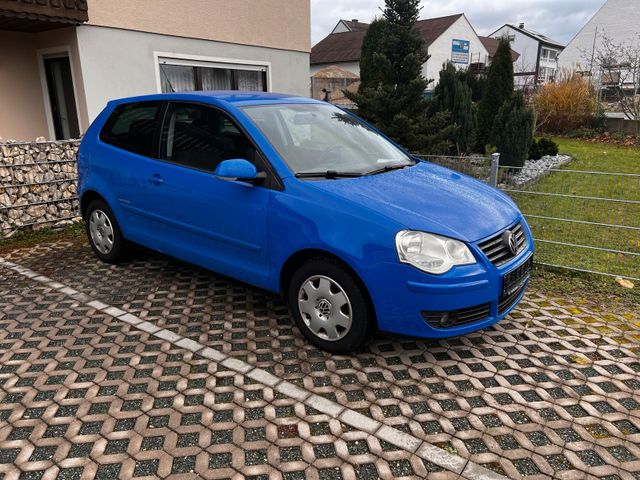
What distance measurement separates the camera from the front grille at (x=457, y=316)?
3168 mm

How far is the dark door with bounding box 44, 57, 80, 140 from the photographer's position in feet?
29.8

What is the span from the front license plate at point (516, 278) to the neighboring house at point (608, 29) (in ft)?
121

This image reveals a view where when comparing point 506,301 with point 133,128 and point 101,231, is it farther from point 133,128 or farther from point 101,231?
point 101,231

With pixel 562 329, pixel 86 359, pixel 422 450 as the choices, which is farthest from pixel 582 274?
pixel 86 359

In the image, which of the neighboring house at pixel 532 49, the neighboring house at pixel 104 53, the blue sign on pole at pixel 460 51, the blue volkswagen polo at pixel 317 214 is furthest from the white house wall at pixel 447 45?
the blue volkswagen polo at pixel 317 214

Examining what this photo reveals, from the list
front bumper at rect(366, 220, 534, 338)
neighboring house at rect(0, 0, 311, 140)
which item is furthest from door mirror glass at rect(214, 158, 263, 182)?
neighboring house at rect(0, 0, 311, 140)

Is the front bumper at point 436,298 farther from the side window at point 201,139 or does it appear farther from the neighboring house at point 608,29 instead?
the neighboring house at point 608,29

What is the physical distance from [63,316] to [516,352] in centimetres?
365

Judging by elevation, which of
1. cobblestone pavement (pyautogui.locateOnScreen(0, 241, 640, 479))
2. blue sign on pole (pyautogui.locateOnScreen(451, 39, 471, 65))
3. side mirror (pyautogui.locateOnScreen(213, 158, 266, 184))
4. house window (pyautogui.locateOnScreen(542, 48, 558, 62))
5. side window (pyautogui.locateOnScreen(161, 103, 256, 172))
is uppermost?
house window (pyautogui.locateOnScreen(542, 48, 558, 62))

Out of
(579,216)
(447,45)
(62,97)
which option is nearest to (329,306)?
(579,216)

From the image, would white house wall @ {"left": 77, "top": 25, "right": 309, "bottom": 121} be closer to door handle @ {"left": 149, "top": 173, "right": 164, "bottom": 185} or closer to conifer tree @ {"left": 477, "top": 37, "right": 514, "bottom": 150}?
door handle @ {"left": 149, "top": 173, "right": 164, "bottom": 185}

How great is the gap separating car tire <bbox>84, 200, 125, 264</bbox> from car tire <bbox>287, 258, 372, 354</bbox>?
242cm

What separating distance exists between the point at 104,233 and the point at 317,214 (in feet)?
9.81

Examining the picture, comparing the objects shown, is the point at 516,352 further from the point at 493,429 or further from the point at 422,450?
the point at 422,450
